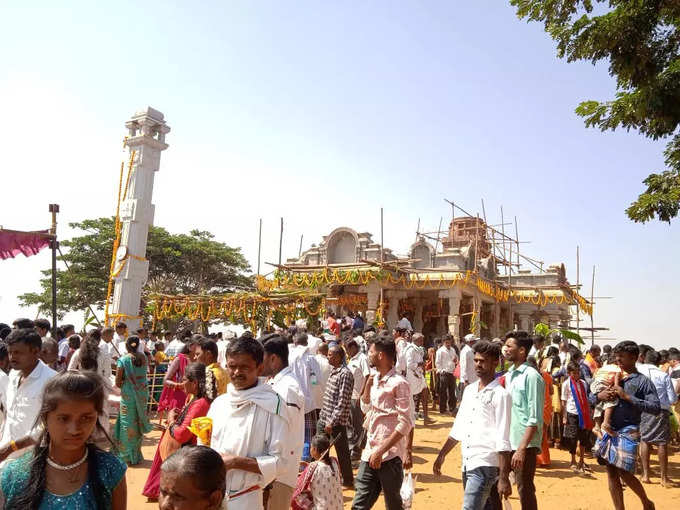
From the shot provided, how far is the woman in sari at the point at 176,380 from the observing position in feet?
24.4

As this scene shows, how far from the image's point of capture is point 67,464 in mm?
2201

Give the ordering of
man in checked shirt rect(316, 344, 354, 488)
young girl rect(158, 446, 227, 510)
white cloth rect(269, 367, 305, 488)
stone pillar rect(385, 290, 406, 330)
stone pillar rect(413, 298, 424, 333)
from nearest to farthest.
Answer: young girl rect(158, 446, 227, 510) < white cloth rect(269, 367, 305, 488) < man in checked shirt rect(316, 344, 354, 488) < stone pillar rect(385, 290, 406, 330) < stone pillar rect(413, 298, 424, 333)

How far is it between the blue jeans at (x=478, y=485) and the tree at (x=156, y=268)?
27.3 metres

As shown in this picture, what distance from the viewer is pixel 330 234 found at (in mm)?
26141

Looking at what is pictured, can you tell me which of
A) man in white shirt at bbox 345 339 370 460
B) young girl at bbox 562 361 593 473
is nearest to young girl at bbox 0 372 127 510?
man in white shirt at bbox 345 339 370 460

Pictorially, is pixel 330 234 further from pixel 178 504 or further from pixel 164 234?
pixel 178 504

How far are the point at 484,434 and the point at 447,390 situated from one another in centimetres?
963

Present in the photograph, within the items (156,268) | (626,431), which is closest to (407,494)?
(626,431)

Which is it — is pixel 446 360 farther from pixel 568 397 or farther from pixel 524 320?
pixel 524 320

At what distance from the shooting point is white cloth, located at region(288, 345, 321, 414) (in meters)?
6.64

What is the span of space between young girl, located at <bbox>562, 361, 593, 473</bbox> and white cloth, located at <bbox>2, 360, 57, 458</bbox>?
744 cm

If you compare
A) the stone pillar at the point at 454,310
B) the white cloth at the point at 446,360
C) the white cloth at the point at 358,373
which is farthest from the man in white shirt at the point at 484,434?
the stone pillar at the point at 454,310

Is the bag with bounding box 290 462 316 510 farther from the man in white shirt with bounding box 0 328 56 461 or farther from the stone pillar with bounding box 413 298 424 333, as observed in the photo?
the stone pillar with bounding box 413 298 424 333

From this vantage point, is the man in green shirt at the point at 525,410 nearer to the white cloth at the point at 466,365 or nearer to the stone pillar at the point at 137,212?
the white cloth at the point at 466,365
